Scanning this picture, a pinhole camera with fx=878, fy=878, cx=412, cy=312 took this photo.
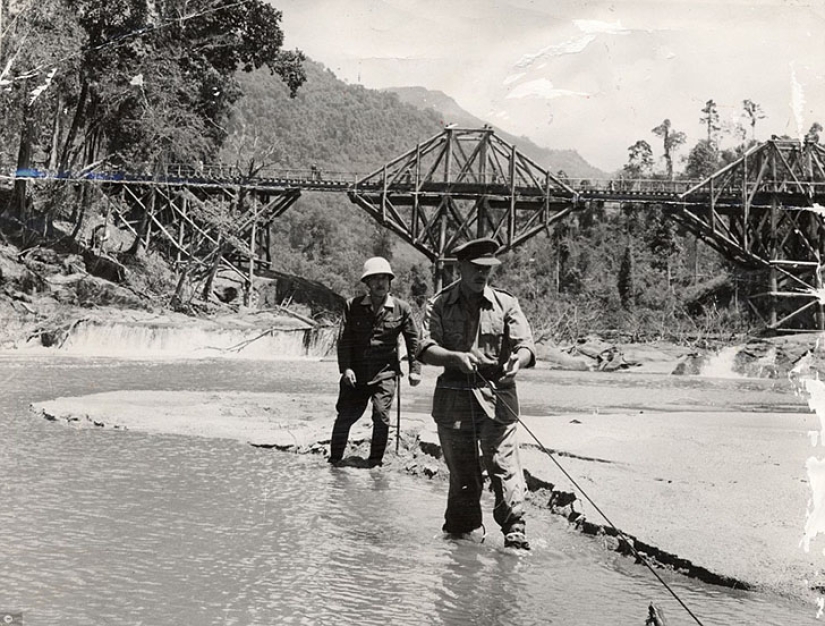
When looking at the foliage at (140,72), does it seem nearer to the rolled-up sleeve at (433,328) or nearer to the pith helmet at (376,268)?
the pith helmet at (376,268)

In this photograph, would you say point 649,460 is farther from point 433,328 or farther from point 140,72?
point 140,72

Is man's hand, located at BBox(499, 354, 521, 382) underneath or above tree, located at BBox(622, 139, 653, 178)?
underneath

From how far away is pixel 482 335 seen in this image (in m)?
4.99

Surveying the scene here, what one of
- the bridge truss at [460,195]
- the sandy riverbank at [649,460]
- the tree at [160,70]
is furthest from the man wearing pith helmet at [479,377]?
the bridge truss at [460,195]

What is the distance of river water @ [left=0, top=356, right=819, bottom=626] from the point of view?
384cm

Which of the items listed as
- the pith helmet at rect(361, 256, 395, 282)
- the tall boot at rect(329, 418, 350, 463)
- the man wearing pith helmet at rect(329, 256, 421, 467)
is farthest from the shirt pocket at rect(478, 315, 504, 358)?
the tall boot at rect(329, 418, 350, 463)

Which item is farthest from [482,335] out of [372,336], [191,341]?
[191,341]

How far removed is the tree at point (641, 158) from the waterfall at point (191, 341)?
4735 cm

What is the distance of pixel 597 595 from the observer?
4188mm

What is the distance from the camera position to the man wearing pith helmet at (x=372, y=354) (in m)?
7.61

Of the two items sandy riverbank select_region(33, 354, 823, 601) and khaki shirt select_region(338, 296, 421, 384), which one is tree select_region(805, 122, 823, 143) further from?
khaki shirt select_region(338, 296, 421, 384)

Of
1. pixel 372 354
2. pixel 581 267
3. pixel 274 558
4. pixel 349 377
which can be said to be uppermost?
pixel 581 267

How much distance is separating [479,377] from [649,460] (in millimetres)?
3218

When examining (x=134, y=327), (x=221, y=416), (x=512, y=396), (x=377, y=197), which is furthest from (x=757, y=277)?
(x=512, y=396)
